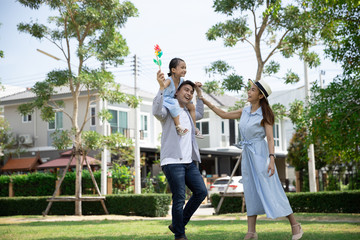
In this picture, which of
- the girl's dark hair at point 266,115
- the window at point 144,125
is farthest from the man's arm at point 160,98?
the window at point 144,125

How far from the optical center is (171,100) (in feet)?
17.8

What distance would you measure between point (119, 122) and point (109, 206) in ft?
56.2

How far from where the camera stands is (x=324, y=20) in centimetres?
1113

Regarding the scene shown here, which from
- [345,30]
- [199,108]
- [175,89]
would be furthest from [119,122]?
[175,89]

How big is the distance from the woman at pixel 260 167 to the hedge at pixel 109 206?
9723 millimetres

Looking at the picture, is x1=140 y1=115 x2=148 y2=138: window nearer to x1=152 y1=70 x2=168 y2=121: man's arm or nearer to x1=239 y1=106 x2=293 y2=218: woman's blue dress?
x1=239 y1=106 x2=293 y2=218: woman's blue dress

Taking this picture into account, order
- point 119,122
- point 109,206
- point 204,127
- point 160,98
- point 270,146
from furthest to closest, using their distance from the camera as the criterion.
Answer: point 204,127 → point 119,122 → point 109,206 → point 270,146 → point 160,98

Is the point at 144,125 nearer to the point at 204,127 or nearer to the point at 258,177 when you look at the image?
the point at 204,127

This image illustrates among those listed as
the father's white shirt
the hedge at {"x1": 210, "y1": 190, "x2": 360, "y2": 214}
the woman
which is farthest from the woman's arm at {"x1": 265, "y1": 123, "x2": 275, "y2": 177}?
the hedge at {"x1": 210, "y1": 190, "x2": 360, "y2": 214}

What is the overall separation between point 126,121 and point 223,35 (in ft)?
63.3

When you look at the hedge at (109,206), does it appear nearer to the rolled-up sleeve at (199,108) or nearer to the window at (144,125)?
the rolled-up sleeve at (199,108)

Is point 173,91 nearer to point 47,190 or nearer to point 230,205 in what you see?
point 230,205

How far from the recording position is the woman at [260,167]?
541 centimetres

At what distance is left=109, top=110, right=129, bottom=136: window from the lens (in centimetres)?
3216
